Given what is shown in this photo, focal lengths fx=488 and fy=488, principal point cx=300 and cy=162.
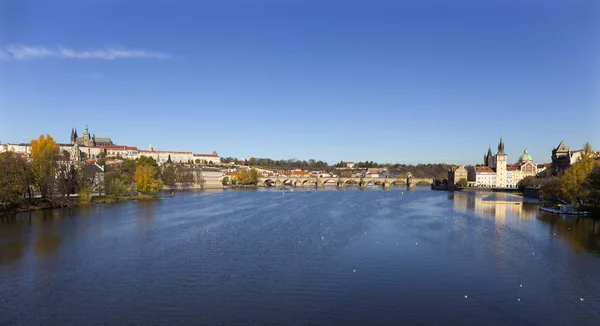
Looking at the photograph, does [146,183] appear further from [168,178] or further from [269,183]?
[269,183]

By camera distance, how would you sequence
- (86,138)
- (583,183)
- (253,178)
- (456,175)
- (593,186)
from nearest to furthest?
(593,186) → (583,183) → (456,175) → (253,178) → (86,138)

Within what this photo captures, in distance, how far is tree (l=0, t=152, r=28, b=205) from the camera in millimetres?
30641

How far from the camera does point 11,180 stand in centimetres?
3145

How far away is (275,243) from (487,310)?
1059 cm

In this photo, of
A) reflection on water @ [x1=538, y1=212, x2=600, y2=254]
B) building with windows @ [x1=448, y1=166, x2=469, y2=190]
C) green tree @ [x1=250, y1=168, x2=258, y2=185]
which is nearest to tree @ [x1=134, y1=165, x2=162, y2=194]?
green tree @ [x1=250, y1=168, x2=258, y2=185]

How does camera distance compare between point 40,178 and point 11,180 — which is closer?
point 11,180

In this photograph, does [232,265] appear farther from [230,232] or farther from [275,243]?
[230,232]

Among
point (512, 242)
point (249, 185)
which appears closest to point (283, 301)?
point (512, 242)

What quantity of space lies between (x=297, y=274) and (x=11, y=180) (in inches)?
984

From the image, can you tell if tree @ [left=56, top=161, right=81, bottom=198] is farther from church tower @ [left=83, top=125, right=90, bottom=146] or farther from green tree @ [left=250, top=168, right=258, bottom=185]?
church tower @ [left=83, top=125, right=90, bottom=146]

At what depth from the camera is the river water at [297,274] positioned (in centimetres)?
1131

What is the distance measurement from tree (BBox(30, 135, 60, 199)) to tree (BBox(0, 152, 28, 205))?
1783 millimetres

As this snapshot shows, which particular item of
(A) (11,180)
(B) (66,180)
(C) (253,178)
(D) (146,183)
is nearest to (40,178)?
(B) (66,180)

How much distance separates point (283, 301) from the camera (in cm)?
1221
